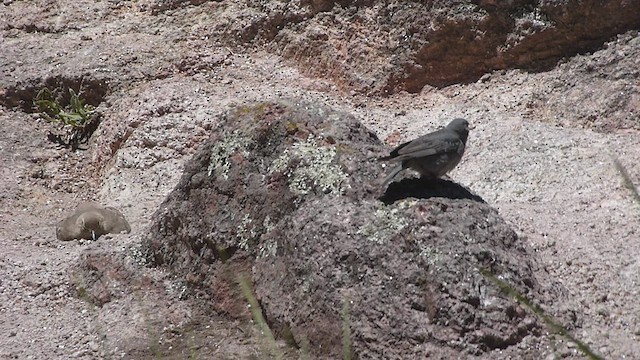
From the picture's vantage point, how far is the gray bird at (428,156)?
4832 mm

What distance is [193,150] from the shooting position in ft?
27.0

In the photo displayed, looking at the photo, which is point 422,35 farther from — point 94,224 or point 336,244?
point 336,244

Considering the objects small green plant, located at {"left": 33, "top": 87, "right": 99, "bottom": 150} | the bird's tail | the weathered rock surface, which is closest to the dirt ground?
small green plant, located at {"left": 33, "top": 87, "right": 99, "bottom": 150}

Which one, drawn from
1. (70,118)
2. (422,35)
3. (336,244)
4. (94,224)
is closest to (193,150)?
(94,224)

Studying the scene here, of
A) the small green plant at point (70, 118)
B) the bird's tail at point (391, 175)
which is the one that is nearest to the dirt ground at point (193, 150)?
the small green plant at point (70, 118)

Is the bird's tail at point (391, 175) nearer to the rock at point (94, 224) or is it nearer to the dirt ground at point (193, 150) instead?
the dirt ground at point (193, 150)

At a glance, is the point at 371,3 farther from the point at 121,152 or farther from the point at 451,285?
the point at 451,285

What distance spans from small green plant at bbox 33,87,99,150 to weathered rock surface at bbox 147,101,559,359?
3.75m

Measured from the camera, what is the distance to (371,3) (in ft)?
29.6

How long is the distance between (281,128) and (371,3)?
4.03 m

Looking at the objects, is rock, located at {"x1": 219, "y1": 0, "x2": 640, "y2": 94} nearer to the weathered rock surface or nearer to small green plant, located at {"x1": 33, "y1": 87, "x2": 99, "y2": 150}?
small green plant, located at {"x1": 33, "y1": 87, "x2": 99, "y2": 150}

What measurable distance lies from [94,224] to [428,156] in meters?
3.28

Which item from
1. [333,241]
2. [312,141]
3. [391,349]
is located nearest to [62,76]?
[312,141]

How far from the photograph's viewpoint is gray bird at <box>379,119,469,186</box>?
483 centimetres
